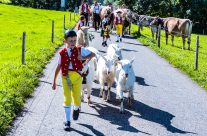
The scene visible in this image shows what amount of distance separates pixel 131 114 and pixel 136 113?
20cm

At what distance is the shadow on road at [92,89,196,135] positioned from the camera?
34.4ft

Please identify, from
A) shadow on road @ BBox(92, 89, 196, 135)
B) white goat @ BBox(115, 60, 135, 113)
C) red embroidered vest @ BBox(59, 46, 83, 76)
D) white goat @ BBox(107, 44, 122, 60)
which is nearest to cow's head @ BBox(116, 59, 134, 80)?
white goat @ BBox(115, 60, 135, 113)

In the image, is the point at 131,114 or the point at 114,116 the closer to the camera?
the point at 114,116

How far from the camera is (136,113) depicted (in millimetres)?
11680

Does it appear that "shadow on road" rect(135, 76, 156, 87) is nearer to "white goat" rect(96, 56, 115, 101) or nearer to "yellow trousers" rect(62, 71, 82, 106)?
"white goat" rect(96, 56, 115, 101)

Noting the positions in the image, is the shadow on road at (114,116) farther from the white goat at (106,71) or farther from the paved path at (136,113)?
the white goat at (106,71)

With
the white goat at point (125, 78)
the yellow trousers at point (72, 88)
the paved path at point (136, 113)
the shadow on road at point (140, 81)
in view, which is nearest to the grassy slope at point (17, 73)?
the paved path at point (136, 113)

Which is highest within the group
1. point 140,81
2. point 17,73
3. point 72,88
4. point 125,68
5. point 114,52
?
point 114,52

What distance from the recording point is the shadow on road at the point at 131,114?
1049 cm

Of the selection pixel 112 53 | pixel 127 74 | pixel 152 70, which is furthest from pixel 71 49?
pixel 152 70

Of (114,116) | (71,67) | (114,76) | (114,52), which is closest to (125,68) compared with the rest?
(114,76)

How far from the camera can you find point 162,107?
12.5 m

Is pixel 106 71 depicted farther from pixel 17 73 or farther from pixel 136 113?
pixel 17 73

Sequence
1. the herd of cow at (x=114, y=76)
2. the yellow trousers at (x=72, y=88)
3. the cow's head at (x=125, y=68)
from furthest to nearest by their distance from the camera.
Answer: the herd of cow at (x=114, y=76), the cow's head at (x=125, y=68), the yellow trousers at (x=72, y=88)
